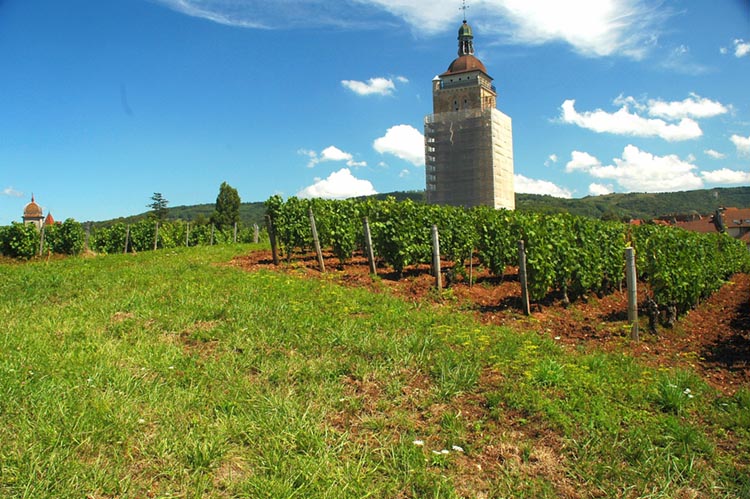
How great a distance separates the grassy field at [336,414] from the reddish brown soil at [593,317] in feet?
3.58

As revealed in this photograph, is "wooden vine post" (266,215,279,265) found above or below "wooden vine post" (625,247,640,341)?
above

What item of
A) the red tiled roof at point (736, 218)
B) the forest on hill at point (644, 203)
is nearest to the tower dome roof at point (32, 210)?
the forest on hill at point (644, 203)

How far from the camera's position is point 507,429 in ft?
15.0

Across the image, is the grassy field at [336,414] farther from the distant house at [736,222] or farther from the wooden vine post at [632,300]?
the distant house at [736,222]

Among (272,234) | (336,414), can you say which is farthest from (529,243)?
(336,414)

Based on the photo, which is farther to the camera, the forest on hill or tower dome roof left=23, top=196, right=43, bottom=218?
the forest on hill

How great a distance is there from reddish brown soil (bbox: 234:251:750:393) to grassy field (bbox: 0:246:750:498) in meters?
1.09

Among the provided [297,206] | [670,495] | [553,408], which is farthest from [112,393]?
[297,206]

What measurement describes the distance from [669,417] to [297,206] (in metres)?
12.1

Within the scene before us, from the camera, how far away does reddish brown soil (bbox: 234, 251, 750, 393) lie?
24.3 feet

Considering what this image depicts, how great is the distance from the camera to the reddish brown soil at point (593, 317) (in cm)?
739

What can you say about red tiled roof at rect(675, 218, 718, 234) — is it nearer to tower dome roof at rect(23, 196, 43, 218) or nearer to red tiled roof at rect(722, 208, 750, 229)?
red tiled roof at rect(722, 208, 750, 229)

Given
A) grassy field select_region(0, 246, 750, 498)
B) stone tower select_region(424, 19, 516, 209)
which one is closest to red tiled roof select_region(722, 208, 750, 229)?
stone tower select_region(424, 19, 516, 209)

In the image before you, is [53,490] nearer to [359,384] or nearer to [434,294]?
[359,384]
